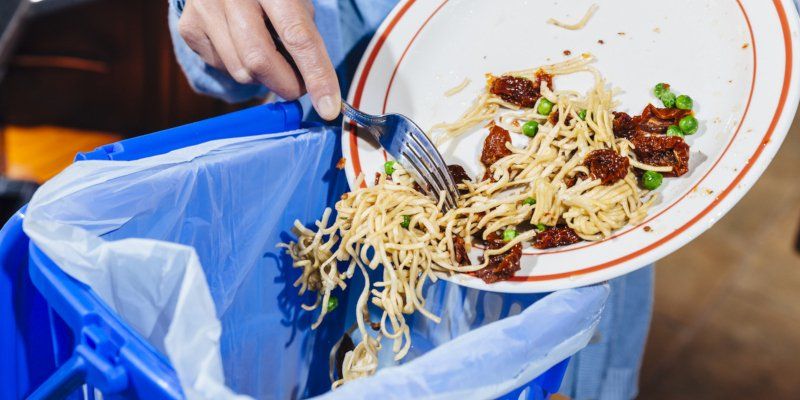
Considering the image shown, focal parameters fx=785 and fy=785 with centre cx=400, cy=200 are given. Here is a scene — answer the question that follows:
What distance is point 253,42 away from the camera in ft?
3.56

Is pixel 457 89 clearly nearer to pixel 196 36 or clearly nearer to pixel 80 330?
pixel 196 36

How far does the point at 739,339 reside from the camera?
7.64ft

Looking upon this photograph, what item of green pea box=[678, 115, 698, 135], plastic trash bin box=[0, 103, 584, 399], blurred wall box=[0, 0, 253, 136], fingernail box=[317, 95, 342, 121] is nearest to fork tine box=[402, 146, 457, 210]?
fingernail box=[317, 95, 342, 121]

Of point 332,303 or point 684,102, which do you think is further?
point 332,303

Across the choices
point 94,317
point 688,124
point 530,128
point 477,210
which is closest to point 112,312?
point 94,317

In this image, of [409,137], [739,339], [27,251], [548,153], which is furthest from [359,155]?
[739,339]

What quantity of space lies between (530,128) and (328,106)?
0.30m

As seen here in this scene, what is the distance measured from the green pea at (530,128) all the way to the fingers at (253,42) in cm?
36

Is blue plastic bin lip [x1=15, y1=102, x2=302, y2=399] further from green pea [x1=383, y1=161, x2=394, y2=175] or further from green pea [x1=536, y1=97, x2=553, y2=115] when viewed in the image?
green pea [x1=536, y1=97, x2=553, y2=115]

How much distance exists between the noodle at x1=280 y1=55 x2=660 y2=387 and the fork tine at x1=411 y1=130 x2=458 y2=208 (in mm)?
23

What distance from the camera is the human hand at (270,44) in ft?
3.56

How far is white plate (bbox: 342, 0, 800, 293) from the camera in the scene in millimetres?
939

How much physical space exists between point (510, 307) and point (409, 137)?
0.96 ft

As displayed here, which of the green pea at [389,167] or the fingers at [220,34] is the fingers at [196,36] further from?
the green pea at [389,167]
